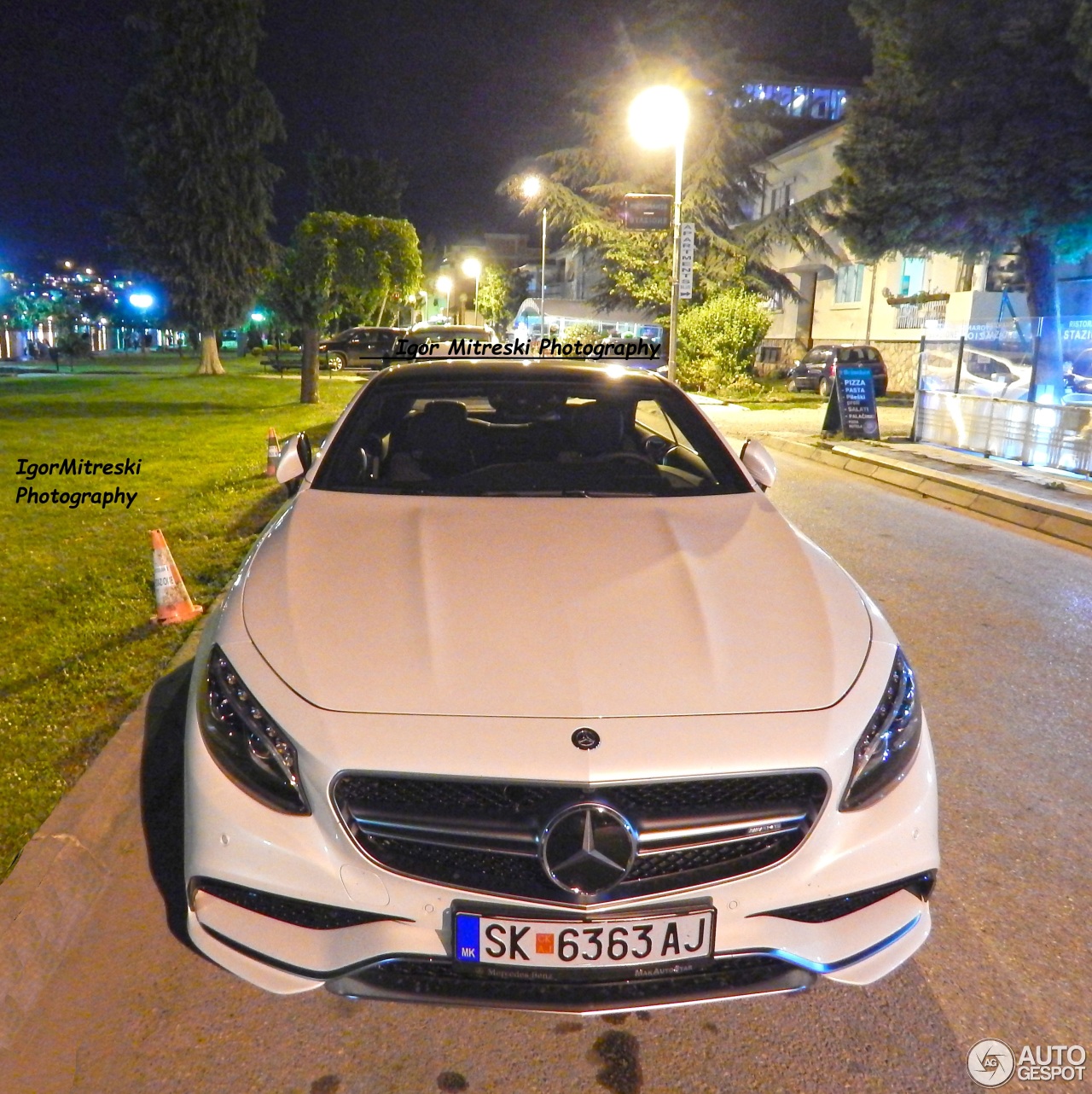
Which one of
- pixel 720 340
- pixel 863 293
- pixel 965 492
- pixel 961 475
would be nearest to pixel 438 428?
pixel 965 492

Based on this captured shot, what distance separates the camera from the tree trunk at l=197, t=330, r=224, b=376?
35.2 metres

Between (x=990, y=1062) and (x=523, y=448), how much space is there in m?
2.71

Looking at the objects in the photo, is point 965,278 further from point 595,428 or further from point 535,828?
point 535,828

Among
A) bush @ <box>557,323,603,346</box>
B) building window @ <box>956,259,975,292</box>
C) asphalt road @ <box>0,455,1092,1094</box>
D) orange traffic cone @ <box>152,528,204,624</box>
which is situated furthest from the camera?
bush @ <box>557,323,603,346</box>

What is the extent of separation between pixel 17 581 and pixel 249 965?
529cm

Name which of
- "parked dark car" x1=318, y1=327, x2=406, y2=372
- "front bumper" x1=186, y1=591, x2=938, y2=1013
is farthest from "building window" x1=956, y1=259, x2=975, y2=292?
"front bumper" x1=186, y1=591, x2=938, y2=1013

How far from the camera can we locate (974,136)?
58.9 feet

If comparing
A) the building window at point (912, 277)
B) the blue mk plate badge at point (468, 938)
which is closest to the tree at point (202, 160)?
the building window at point (912, 277)

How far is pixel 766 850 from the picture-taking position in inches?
84.8

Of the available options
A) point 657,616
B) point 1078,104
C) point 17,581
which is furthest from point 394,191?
point 657,616

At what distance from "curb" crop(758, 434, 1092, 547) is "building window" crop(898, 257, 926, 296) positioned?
17.4 meters

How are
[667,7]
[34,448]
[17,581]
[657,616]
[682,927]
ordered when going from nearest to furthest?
[682,927]
[657,616]
[17,581]
[34,448]
[667,7]

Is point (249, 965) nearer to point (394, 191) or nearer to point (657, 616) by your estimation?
point (657, 616)

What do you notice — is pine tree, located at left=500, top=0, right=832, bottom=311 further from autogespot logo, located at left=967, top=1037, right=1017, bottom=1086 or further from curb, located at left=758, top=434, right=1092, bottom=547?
autogespot logo, located at left=967, top=1037, right=1017, bottom=1086
